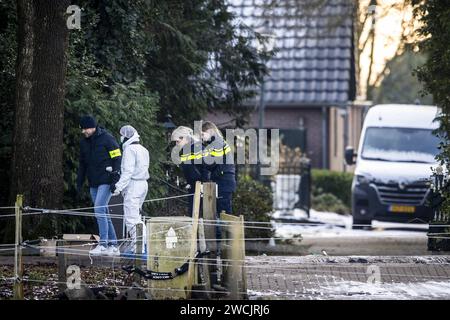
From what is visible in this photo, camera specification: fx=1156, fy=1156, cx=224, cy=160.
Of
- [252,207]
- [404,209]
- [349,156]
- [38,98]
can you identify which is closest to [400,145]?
[349,156]

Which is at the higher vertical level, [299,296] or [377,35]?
[377,35]

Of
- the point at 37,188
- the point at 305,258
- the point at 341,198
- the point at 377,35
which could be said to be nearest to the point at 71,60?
the point at 37,188

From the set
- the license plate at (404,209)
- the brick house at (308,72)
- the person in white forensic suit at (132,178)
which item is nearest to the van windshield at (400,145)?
the license plate at (404,209)

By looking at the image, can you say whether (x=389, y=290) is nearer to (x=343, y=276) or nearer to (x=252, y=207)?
(x=343, y=276)

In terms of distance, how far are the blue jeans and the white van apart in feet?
32.8

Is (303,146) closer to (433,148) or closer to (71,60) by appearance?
(433,148)

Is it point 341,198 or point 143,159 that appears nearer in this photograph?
point 143,159

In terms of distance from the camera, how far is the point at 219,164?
1595 cm

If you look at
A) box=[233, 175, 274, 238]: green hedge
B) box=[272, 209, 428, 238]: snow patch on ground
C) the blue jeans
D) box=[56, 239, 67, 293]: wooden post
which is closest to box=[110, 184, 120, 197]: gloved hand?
the blue jeans

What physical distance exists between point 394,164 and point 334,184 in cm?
989

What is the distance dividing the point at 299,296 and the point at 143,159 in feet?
11.2

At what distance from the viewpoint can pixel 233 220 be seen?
12.6 meters

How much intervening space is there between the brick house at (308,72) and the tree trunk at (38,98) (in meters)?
21.6

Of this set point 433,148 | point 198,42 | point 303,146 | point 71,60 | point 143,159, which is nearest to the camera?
point 143,159
